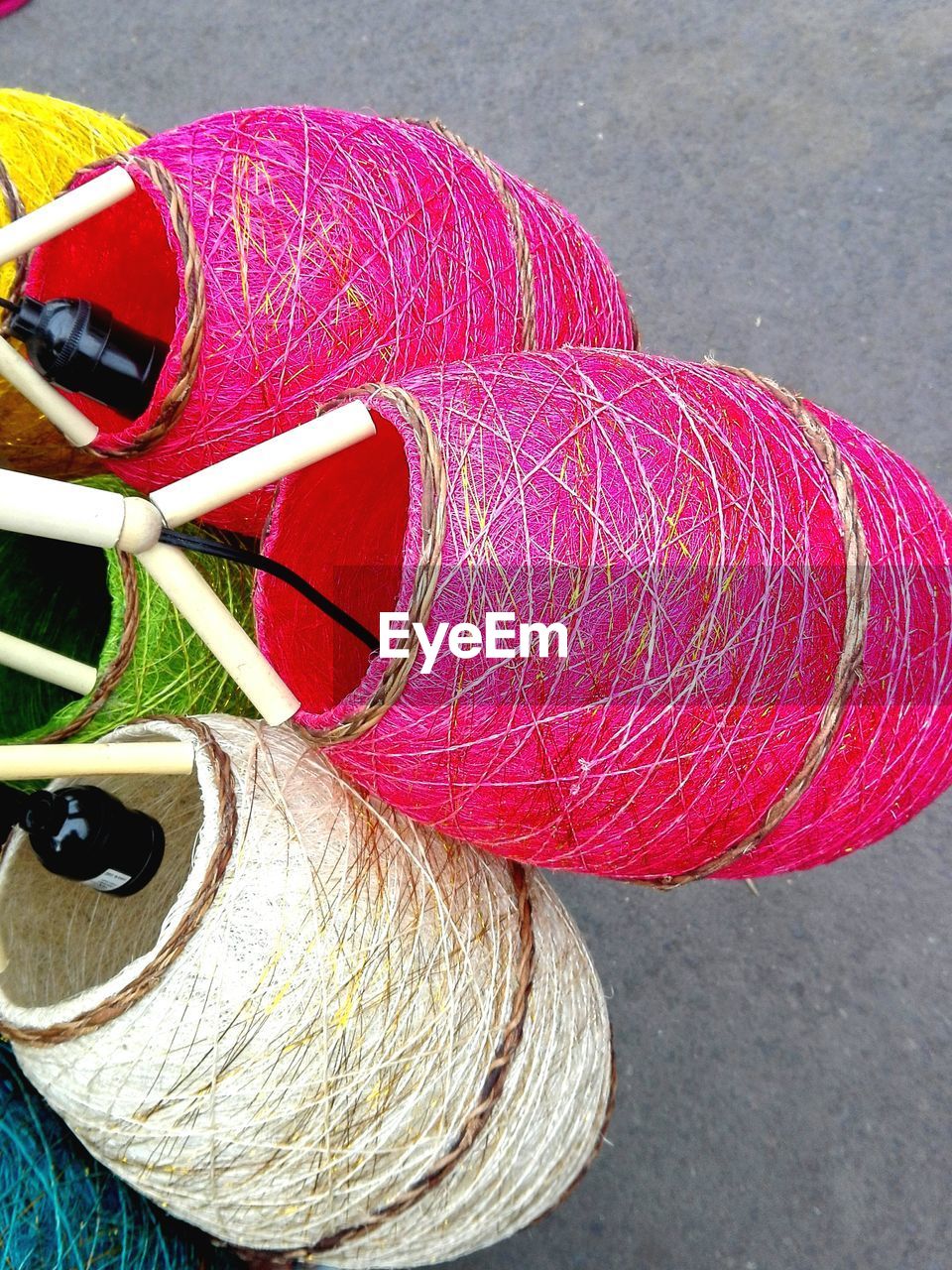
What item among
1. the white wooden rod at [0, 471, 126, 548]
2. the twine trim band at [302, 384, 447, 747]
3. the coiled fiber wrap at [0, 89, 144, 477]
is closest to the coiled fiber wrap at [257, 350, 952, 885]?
the twine trim band at [302, 384, 447, 747]

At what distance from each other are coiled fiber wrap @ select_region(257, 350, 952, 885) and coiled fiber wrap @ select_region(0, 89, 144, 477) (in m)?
0.23

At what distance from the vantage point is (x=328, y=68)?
3.91 ft

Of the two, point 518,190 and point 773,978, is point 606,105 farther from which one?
point 773,978

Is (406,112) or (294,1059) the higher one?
(406,112)

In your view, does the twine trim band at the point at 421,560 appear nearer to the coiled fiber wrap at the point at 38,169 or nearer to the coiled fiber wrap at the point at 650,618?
the coiled fiber wrap at the point at 650,618

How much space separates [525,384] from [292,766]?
198 millimetres

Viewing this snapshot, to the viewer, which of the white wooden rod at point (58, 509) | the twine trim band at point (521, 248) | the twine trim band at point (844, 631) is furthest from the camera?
the twine trim band at point (521, 248)

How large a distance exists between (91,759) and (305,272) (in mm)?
232

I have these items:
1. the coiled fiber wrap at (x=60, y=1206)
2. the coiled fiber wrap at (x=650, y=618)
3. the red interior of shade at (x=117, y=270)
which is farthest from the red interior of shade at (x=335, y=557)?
the coiled fiber wrap at (x=60, y=1206)

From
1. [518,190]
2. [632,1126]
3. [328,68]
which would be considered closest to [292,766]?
[518,190]

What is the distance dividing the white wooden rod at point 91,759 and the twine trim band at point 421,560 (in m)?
0.08

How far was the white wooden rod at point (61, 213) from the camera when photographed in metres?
0.42

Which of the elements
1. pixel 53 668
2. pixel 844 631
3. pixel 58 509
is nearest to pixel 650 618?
pixel 844 631

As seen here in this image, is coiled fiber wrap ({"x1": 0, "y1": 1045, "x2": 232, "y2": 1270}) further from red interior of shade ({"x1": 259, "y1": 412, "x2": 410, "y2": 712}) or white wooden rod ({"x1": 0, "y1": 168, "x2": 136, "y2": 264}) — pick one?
white wooden rod ({"x1": 0, "y1": 168, "x2": 136, "y2": 264})
